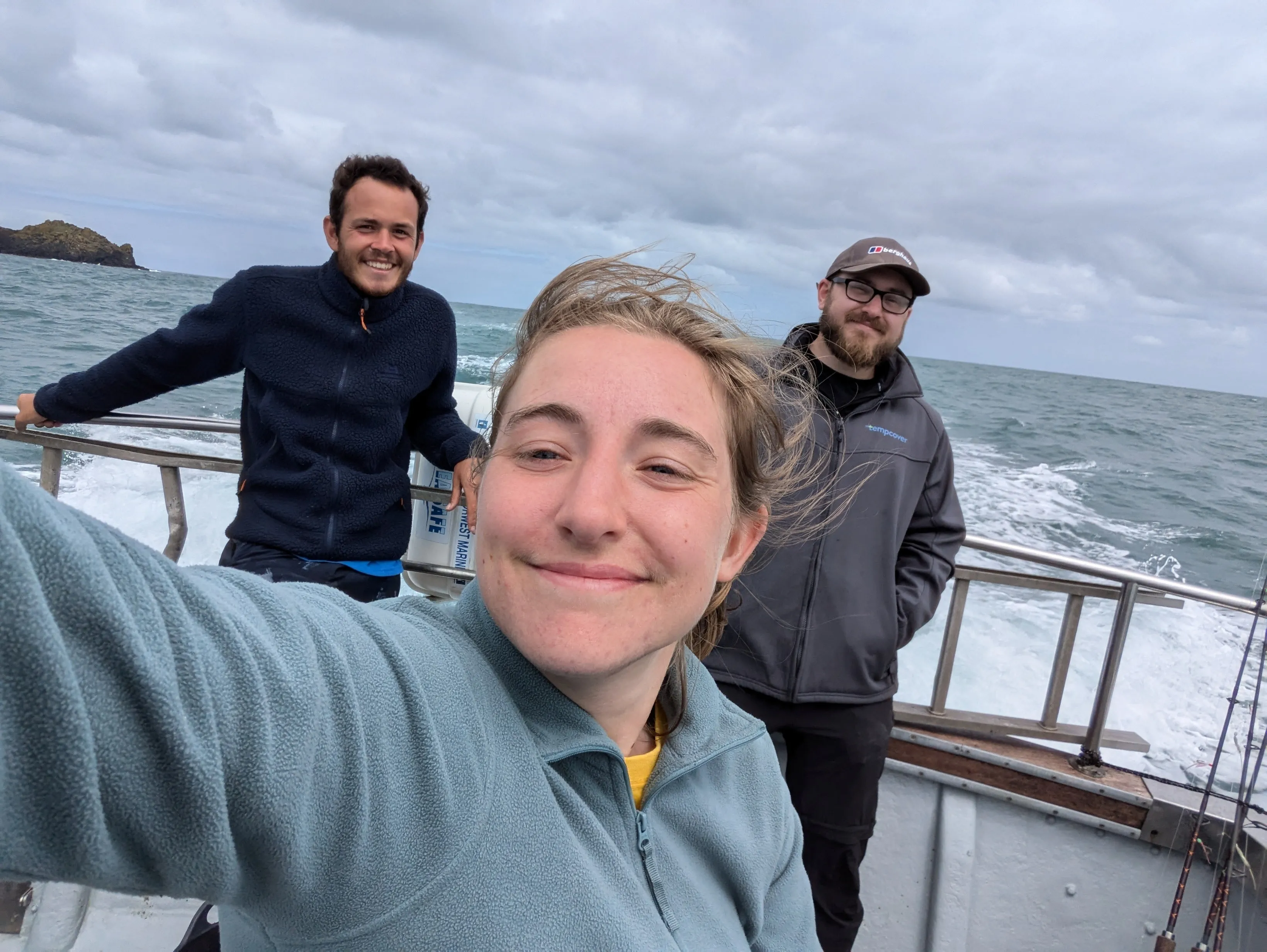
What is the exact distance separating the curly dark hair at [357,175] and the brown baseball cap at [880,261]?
1364mm

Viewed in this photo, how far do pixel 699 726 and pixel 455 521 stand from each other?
1964mm

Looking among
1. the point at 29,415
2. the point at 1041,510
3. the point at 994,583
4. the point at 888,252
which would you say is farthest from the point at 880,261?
the point at 1041,510

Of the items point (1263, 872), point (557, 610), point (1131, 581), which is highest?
point (557, 610)

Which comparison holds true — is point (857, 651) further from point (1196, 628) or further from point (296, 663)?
point (1196, 628)

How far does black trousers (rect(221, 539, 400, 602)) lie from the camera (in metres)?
2.12

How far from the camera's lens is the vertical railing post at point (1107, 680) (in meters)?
2.83

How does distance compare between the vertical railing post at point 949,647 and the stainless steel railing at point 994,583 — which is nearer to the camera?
the stainless steel railing at point 994,583

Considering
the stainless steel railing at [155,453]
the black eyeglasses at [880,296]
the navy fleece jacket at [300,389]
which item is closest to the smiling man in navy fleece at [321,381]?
the navy fleece jacket at [300,389]

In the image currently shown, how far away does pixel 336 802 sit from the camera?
2.10 ft

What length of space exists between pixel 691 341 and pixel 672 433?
0.64 ft

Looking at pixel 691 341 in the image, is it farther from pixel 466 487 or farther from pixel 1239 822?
pixel 1239 822

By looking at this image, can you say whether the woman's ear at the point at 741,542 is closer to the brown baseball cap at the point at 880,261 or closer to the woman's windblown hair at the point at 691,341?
the woman's windblown hair at the point at 691,341

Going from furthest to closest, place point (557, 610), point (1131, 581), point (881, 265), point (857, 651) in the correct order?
1. point (1131, 581)
2. point (881, 265)
3. point (857, 651)
4. point (557, 610)

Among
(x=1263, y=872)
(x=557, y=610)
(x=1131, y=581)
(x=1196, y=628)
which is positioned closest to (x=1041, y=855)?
(x=1263, y=872)
